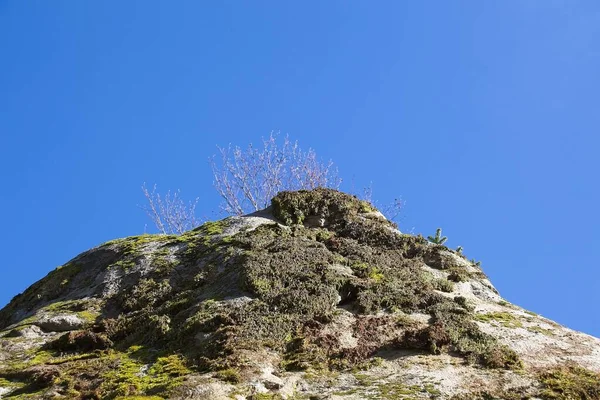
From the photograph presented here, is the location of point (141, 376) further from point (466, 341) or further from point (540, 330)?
point (540, 330)

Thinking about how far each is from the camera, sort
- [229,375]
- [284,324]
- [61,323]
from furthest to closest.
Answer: [61,323] < [284,324] < [229,375]

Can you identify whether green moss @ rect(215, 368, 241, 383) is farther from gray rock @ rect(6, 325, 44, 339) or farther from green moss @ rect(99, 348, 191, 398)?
gray rock @ rect(6, 325, 44, 339)

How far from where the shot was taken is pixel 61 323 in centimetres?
1048

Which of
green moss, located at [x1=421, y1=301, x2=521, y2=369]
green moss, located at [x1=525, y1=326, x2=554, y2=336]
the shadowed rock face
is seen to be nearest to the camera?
the shadowed rock face

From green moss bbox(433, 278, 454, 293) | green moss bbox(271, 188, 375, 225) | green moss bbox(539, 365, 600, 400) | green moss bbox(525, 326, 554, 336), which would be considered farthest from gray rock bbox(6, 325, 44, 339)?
green moss bbox(525, 326, 554, 336)

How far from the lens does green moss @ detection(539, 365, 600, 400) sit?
23.9 ft

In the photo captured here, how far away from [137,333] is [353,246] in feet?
15.2

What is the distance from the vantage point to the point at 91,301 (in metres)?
11.3

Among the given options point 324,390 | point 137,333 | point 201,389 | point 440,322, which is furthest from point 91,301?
point 440,322

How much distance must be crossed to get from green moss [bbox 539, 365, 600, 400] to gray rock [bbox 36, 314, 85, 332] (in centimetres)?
760

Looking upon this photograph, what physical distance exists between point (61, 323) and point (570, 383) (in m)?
8.25

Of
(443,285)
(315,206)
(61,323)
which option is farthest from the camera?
A: (315,206)

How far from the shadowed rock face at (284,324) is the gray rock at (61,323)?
0.03 m

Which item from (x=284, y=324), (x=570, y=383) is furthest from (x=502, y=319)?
(x=284, y=324)
